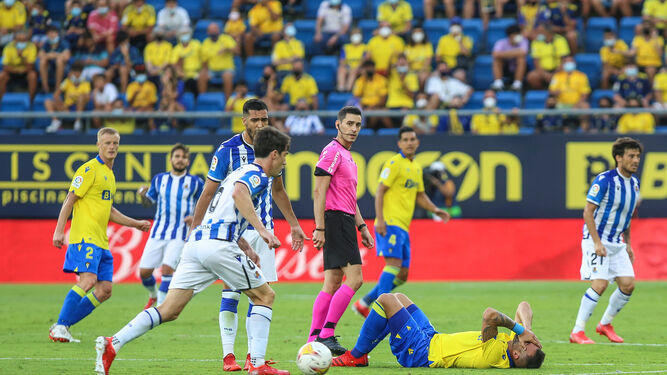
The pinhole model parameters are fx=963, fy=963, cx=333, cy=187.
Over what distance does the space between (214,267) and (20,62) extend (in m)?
15.4

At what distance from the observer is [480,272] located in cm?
1791

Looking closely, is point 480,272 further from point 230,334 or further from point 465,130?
point 230,334

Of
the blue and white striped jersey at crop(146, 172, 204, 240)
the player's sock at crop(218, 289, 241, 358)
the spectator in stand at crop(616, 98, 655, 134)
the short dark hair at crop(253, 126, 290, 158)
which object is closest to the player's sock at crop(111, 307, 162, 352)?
the player's sock at crop(218, 289, 241, 358)

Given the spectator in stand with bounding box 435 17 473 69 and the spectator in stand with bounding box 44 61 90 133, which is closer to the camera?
the spectator in stand with bounding box 44 61 90 133

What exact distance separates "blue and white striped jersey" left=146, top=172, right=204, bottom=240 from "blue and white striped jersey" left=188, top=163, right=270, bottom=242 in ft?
20.5

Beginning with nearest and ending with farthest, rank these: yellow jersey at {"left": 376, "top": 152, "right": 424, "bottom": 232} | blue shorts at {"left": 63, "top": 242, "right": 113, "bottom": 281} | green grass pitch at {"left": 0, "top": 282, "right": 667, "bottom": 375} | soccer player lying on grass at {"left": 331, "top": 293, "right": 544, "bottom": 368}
Result: soccer player lying on grass at {"left": 331, "top": 293, "right": 544, "bottom": 368} → green grass pitch at {"left": 0, "top": 282, "right": 667, "bottom": 375} → blue shorts at {"left": 63, "top": 242, "right": 113, "bottom": 281} → yellow jersey at {"left": 376, "top": 152, "right": 424, "bottom": 232}

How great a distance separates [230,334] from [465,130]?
35.5 feet

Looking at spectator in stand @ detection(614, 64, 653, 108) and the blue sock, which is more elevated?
spectator in stand @ detection(614, 64, 653, 108)

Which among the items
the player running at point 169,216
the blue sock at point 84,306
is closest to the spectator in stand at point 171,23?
the player running at point 169,216

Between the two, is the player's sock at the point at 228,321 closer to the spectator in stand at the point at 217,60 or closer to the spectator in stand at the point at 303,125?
the spectator in stand at the point at 303,125

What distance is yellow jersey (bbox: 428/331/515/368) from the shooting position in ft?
27.0

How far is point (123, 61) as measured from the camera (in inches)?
821

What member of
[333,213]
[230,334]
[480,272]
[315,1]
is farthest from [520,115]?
[230,334]

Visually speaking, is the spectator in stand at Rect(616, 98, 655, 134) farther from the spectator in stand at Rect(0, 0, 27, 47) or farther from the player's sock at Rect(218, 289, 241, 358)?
the spectator in stand at Rect(0, 0, 27, 47)
